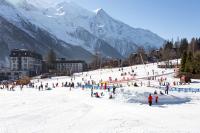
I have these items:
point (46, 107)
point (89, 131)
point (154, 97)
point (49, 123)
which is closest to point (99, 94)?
point (154, 97)

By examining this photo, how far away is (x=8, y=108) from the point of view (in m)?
34.0

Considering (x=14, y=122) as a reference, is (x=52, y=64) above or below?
above

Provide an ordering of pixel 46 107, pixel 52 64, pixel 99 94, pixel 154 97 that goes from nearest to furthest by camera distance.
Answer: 1. pixel 46 107
2. pixel 154 97
3. pixel 99 94
4. pixel 52 64

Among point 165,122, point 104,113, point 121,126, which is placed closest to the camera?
point 121,126

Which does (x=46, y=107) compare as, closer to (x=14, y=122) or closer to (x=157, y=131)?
(x=14, y=122)

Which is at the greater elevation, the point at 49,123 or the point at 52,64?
the point at 52,64

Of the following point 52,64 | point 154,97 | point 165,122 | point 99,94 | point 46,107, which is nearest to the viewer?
point 165,122

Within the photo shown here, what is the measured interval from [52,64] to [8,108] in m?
134

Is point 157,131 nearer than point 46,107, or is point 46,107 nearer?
point 157,131

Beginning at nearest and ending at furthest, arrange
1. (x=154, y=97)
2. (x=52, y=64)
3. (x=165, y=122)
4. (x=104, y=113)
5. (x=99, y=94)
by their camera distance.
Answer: (x=165, y=122)
(x=104, y=113)
(x=154, y=97)
(x=99, y=94)
(x=52, y=64)

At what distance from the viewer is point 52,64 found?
167 m

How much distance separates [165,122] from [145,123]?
1597 mm

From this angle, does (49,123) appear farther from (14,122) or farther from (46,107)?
(46,107)

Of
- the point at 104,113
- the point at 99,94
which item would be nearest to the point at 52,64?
the point at 99,94
